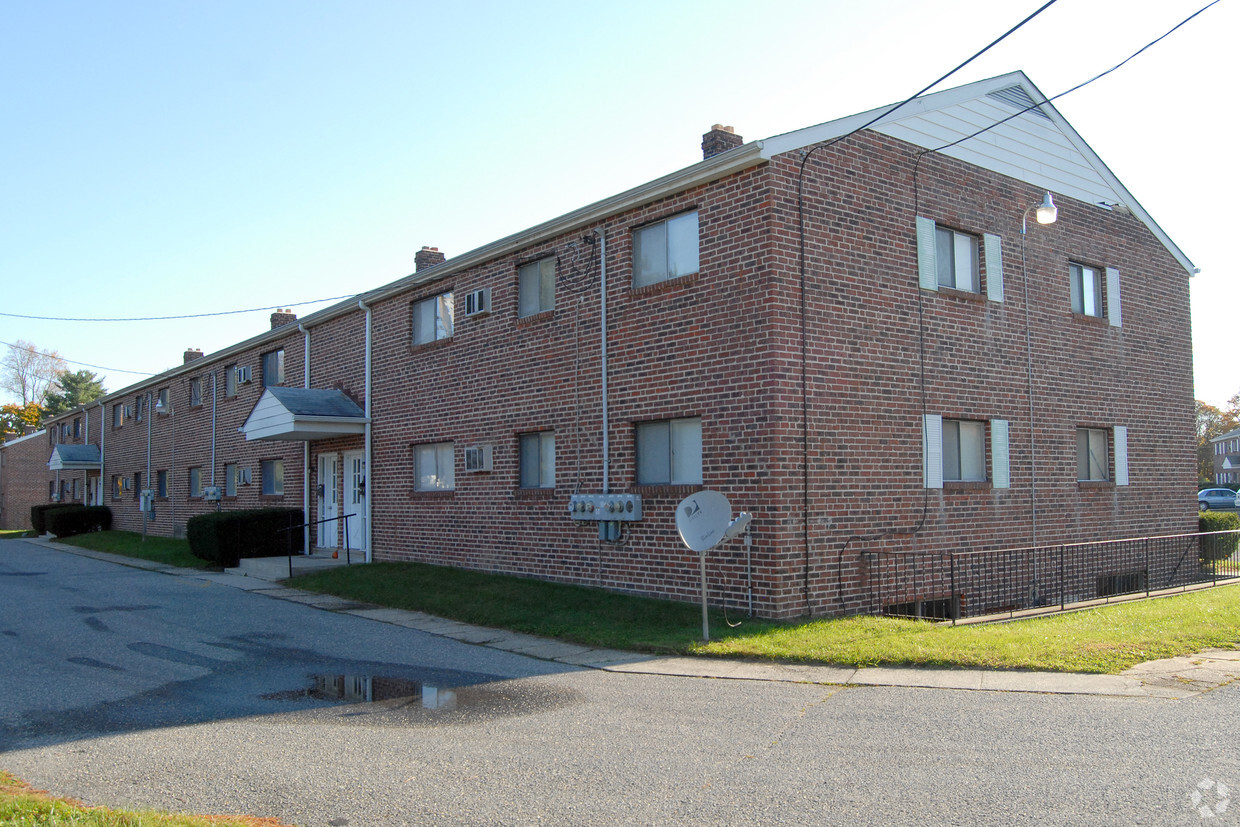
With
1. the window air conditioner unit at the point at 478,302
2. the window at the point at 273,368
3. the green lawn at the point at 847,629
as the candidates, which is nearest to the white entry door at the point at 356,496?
the window at the point at 273,368

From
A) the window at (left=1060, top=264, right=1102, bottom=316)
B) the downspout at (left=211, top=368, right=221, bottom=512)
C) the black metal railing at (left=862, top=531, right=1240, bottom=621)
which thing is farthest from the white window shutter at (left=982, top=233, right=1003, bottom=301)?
the downspout at (left=211, top=368, right=221, bottom=512)

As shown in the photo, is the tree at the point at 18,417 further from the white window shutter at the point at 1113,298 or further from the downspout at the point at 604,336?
the white window shutter at the point at 1113,298

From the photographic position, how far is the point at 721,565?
39.2 ft

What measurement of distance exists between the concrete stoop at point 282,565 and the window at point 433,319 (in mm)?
4632

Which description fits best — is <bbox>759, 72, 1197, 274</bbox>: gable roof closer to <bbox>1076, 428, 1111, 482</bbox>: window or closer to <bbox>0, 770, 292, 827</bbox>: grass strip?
<bbox>1076, 428, 1111, 482</bbox>: window

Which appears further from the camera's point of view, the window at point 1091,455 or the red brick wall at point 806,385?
the window at point 1091,455

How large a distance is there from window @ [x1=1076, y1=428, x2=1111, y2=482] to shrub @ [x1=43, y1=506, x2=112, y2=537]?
3279cm

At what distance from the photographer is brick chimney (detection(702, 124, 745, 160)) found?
46.2ft

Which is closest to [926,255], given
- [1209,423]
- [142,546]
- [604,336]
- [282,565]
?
[604,336]

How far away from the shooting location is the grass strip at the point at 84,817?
470 cm

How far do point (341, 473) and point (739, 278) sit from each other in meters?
11.9

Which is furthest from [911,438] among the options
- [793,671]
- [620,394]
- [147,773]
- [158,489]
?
[158,489]

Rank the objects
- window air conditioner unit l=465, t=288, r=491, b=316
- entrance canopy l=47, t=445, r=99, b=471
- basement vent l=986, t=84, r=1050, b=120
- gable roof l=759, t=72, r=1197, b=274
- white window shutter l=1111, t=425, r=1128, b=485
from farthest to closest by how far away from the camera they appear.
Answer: entrance canopy l=47, t=445, r=99, b=471
window air conditioner unit l=465, t=288, r=491, b=316
white window shutter l=1111, t=425, r=1128, b=485
basement vent l=986, t=84, r=1050, b=120
gable roof l=759, t=72, r=1197, b=274

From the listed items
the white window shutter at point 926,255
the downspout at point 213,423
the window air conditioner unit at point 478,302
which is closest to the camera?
the white window shutter at point 926,255
